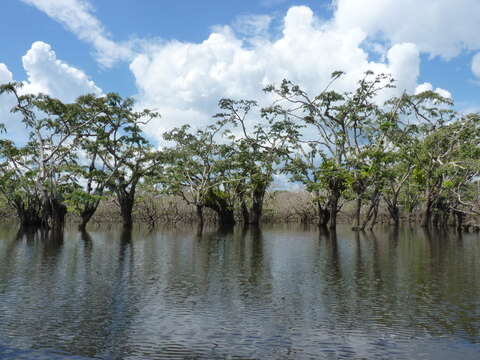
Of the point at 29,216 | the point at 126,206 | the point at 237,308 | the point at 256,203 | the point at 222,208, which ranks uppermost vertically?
the point at 256,203

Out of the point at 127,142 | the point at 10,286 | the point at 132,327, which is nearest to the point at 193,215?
the point at 127,142

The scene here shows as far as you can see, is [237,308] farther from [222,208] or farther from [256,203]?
[222,208]

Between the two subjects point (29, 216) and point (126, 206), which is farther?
point (126, 206)

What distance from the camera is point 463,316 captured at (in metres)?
8.77

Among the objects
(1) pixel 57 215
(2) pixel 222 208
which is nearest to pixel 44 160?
(1) pixel 57 215

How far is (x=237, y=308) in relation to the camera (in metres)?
9.38

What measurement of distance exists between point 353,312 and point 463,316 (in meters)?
1.97

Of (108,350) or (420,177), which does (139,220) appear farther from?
(108,350)

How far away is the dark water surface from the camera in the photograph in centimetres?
694

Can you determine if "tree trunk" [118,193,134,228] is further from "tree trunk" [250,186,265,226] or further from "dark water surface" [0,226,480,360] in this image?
"dark water surface" [0,226,480,360]

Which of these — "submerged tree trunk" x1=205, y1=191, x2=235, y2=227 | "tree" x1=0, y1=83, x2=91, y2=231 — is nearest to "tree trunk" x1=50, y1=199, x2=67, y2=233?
"tree" x1=0, y1=83, x2=91, y2=231

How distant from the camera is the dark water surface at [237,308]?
273 inches

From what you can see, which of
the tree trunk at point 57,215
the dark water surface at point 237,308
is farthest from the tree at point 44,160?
the dark water surface at point 237,308

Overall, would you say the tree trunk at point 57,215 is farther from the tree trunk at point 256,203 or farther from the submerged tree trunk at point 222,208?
the tree trunk at point 256,203
